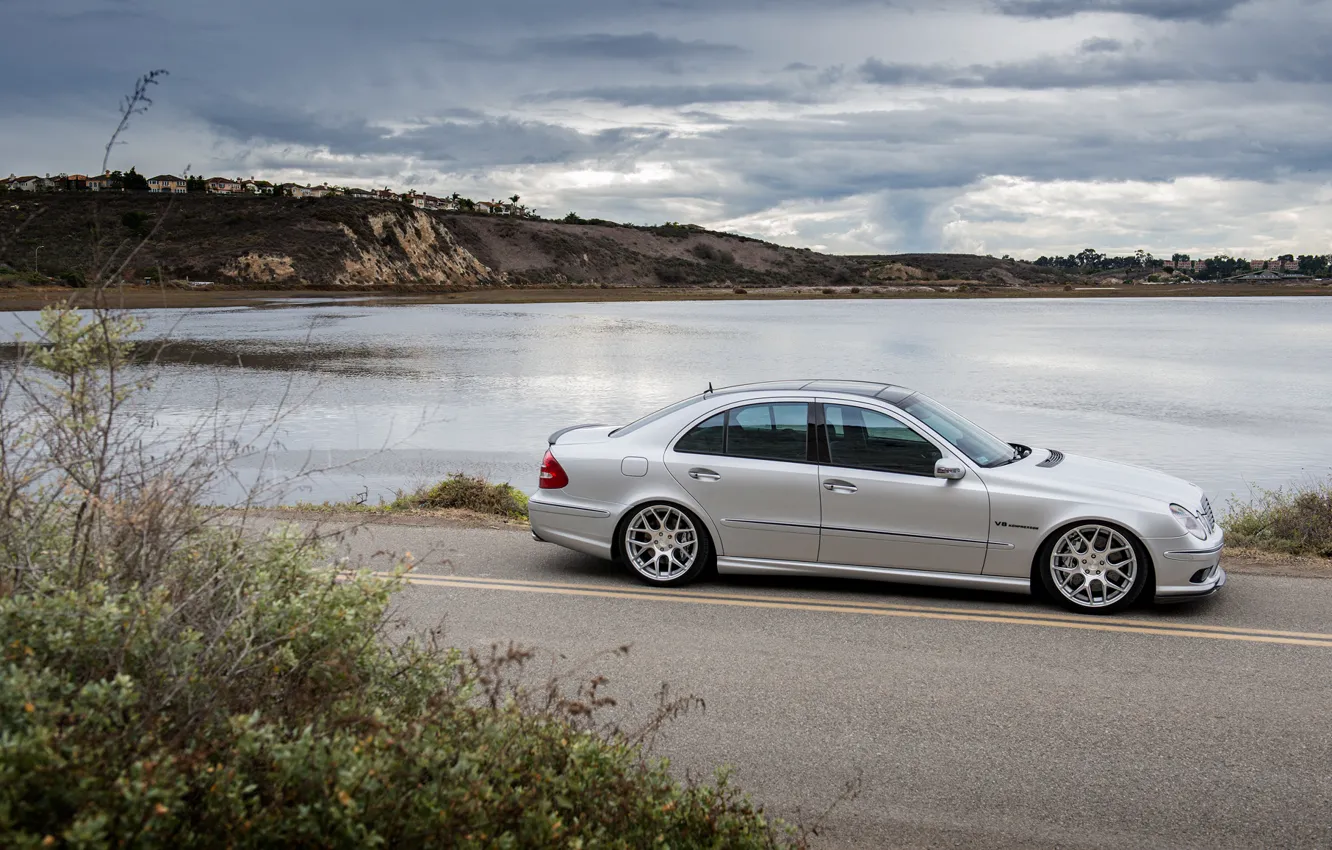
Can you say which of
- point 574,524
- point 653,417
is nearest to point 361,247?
point 653,417

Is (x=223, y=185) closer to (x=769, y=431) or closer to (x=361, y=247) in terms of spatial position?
(x=361, y=247)

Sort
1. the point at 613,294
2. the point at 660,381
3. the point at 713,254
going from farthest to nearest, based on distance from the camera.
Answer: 1. the point at 713,254
2. the point at 613,294
3. the point at 660,381

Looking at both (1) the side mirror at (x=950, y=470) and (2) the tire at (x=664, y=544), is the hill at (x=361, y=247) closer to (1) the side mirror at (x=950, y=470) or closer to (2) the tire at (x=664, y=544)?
(2) the tire at (x=664, y=544)

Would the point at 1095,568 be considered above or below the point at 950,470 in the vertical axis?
below

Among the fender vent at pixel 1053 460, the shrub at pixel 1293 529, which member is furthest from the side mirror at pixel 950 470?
the shrub at pixel 1293 529

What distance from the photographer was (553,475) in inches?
366

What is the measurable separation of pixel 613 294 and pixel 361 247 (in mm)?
26895

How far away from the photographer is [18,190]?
361 feet

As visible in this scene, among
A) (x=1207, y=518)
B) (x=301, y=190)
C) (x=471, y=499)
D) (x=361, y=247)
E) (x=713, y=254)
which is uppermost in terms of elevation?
(x=301, y=190)

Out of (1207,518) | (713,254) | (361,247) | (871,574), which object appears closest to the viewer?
(1207,518)

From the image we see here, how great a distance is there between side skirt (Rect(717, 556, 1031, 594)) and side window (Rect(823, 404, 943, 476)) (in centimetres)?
76

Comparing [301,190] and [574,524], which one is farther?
[301,190]

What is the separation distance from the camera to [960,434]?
349 inches

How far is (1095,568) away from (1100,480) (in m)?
0.70
